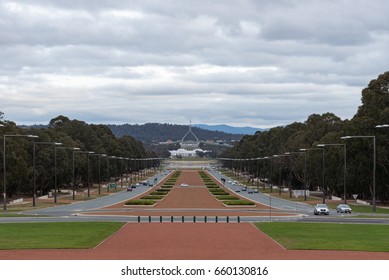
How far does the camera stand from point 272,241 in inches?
1967

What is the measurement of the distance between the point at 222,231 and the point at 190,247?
13480 mm

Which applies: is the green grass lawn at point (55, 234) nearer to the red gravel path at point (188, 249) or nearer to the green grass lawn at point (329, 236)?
the red gravel path at point (188, 249)

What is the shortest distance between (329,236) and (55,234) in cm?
1951

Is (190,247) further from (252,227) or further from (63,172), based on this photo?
(63,172)

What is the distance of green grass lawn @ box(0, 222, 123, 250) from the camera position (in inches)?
1828

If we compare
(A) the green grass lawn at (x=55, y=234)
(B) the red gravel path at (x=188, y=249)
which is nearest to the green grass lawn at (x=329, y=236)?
(B) the red gravel path at (x=188, y=249)

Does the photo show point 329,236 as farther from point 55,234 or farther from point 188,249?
point 55,234

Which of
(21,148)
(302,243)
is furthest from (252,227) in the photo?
(21,148)

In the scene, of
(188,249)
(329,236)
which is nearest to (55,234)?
(188,249)

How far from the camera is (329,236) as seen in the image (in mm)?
53938

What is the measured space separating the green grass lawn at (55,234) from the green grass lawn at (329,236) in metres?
12.4

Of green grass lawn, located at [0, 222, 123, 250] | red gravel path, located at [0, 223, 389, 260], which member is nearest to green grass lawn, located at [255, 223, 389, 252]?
red gravel path, located at [0, 223, 389, 260]

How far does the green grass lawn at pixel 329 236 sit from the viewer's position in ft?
150

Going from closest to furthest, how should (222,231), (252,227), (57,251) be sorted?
(57,251) < (222,231) < (252,227)
